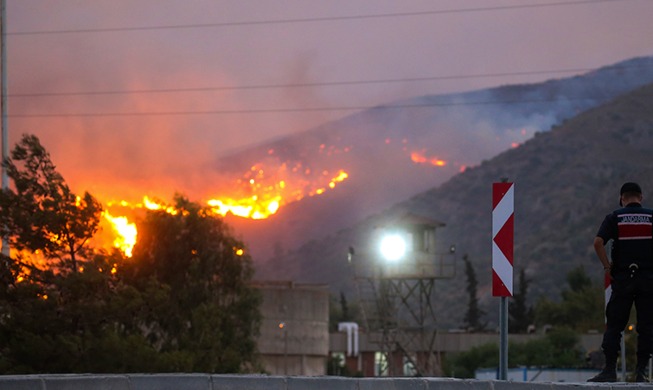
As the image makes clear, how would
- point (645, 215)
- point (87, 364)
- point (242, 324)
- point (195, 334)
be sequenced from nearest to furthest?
point (645, 215) < point (87, 364) < point (195, 334) < point (242, 324)

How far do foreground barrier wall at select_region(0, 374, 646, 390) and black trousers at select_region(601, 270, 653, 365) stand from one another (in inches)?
174

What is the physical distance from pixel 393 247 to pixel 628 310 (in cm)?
6646

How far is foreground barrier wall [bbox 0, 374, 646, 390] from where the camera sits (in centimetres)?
1190

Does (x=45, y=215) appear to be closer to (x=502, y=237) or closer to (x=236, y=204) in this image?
(x=502, y=237)

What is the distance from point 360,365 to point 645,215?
3611 inches

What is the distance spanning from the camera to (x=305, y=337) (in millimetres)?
87375

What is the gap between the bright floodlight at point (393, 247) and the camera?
274 ft

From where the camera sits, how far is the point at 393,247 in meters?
83.9

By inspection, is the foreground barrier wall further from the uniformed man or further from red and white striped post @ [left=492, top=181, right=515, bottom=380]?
the uniformed man

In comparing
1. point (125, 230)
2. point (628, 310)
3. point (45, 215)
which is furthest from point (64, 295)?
point (628, 310)

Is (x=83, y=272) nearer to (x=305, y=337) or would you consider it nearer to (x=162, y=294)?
(x=162, y=294)

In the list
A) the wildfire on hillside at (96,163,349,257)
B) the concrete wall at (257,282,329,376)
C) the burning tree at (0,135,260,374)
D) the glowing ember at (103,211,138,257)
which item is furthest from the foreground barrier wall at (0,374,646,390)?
the concrete wall at (257,282,329,376)

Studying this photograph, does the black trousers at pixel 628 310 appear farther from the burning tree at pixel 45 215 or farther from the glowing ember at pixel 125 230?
the glowing ember at pixel 125 230

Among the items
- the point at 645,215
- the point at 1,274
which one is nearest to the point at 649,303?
the point at 645,215
